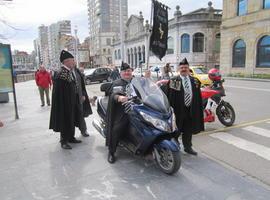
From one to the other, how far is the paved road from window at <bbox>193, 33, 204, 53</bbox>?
3437cm

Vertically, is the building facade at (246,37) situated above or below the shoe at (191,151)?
above

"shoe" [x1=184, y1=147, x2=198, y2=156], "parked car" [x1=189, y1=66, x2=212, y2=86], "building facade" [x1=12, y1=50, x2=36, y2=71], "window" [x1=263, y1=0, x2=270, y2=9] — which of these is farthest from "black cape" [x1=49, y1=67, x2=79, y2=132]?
"building facade" [x1=12, y1=50, x2=36, y2=71]

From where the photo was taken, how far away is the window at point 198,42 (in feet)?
124

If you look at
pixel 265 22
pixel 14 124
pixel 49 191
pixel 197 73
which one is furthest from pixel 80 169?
pixel 265 22

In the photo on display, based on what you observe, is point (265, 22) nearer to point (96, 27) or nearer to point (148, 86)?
point (148, 86)

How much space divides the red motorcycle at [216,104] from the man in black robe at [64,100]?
2.89 meters

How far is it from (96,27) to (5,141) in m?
108

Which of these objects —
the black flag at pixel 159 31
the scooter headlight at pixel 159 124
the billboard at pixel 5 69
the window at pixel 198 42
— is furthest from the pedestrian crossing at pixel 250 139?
the window at pixel 198 42

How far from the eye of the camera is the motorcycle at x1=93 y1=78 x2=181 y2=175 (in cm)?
360

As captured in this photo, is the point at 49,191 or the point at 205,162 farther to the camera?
the point at 205,162

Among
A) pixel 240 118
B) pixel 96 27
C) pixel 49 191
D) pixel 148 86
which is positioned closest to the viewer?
pixel 49 191

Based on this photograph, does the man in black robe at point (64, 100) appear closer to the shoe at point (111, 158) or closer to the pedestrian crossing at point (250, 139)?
the shoe at point (111, 158)

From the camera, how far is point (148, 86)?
3.95 metres

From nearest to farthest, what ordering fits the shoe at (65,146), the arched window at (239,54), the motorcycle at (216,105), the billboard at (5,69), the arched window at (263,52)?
the shoe at (65,146) < the motorcycle at (216,105) < the billboard at (5,69) < the arched window at (263,52) < the arched window at (239,54)
